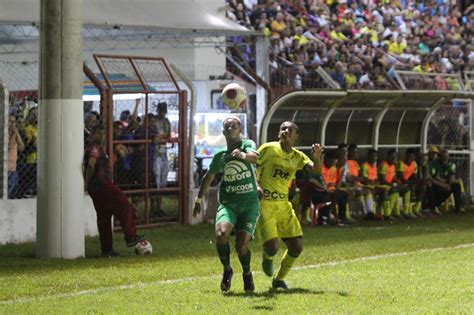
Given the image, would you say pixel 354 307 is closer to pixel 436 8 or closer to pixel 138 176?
pixel 138 176

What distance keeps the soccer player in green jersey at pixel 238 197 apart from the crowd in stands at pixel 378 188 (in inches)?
385

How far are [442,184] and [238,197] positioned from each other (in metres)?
13.9

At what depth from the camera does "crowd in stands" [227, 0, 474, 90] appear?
1176 inches

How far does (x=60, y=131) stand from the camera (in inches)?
642

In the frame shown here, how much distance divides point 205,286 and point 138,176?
846 cm

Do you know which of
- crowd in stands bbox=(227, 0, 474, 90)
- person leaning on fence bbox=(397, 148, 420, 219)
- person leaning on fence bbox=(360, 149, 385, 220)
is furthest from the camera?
crowd in stands bbox=(227, 0, 474, 90)

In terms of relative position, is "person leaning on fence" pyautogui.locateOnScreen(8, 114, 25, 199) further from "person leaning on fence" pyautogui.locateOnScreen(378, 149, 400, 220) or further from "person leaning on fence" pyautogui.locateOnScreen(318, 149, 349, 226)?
"person leaning on fence" pyautogui.locateOnScreen(378, 149, 400, 220)

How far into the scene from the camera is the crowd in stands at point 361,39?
98.0 feet

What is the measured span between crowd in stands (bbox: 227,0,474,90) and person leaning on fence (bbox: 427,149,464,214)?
10.2 ft

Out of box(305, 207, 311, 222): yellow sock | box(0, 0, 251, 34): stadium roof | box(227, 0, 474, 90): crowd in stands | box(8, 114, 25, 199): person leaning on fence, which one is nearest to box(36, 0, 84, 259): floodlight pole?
box(8, 114, 25, 199): person leaning on fence

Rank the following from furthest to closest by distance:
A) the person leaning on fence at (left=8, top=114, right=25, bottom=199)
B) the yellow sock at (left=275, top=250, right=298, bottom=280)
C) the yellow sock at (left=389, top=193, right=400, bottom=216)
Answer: the yellow sock at (left=389, top=193, right=400, bottom=216)
the person leaning on fence at (left=8, top=114, right=25, bottom=199)
the yellow sock at (left=275, top=250, right=298, bottom=280)

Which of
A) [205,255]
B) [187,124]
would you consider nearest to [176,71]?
[187,124]

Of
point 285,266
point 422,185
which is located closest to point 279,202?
point 285,266

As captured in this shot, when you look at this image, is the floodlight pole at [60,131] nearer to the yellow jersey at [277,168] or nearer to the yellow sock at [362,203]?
the yellow jersey at [277,168]
